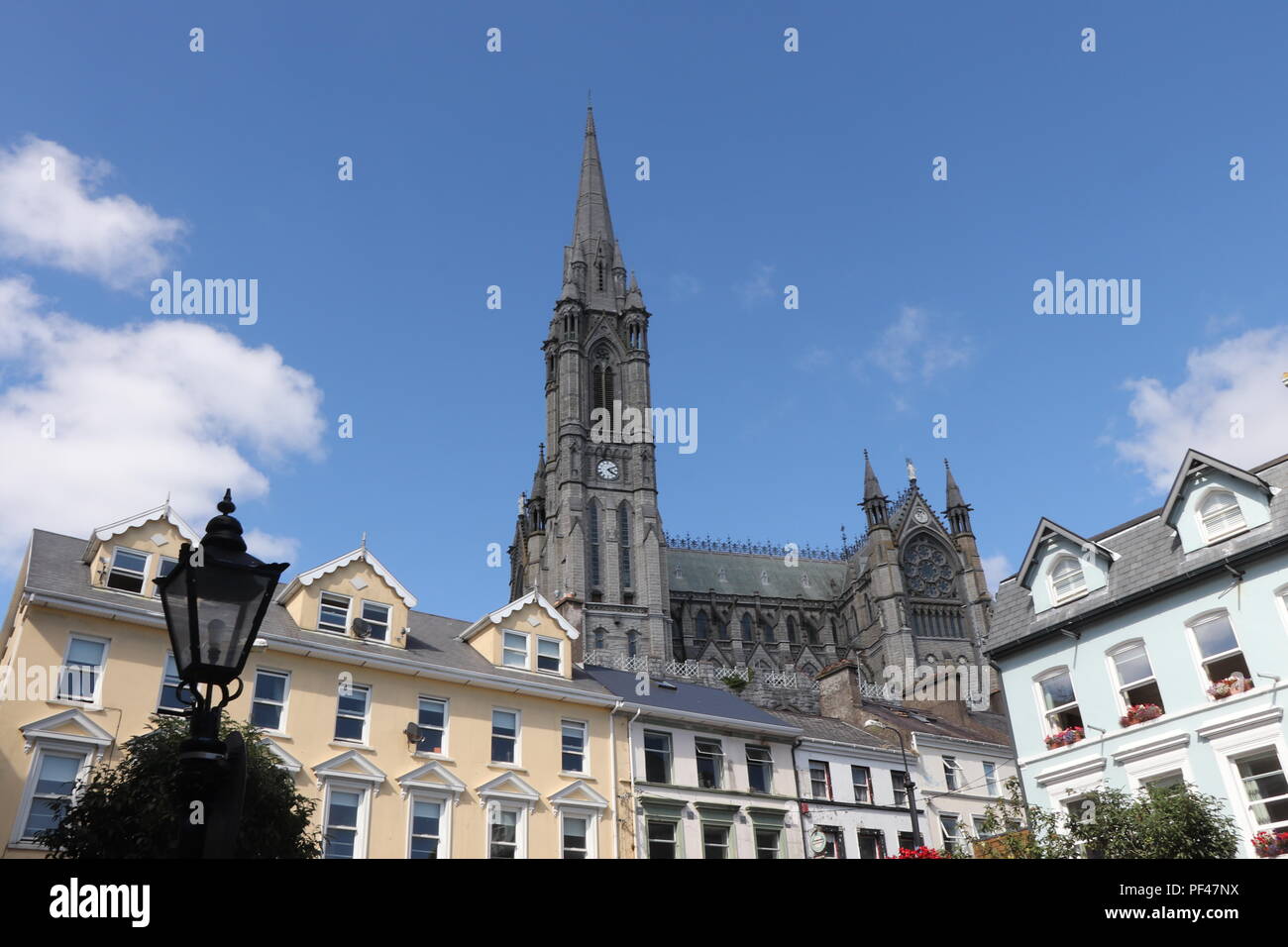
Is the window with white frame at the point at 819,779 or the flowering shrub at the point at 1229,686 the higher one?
the window with white frame at the point at 819,779

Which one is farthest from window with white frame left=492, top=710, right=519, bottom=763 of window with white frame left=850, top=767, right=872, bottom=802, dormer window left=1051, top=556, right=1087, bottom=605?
dormer window left=1051, top=556, right=1087, bottom=605

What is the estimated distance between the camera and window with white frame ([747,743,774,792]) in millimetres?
34031

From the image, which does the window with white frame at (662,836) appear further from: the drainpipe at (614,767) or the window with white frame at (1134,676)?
the window with white frame at (1134,676)

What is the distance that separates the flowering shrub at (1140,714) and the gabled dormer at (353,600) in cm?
1954

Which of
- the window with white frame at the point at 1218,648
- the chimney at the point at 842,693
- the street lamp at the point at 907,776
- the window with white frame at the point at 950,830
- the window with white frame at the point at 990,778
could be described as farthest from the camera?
the chimney at the point at 842,693

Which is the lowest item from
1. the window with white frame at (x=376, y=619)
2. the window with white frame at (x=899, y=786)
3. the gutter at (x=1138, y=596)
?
the window with white frame at (x=899, y=786)

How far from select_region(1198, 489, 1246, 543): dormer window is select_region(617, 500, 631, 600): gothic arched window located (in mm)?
67102

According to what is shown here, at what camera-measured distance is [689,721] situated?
33.4 m

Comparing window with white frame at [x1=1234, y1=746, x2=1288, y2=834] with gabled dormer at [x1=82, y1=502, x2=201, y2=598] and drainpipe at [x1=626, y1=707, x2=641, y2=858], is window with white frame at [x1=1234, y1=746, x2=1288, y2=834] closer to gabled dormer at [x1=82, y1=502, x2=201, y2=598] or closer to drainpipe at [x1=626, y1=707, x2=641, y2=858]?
drainpipe at [x1=626, y1=707, x2=641, y2=858]

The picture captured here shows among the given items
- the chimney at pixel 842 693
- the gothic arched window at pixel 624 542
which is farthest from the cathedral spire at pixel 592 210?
the chimney at pixel 842 693

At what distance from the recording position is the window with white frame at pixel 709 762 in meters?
33.2

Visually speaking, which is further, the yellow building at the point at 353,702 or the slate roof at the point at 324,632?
the slate roof at the point at 324,632

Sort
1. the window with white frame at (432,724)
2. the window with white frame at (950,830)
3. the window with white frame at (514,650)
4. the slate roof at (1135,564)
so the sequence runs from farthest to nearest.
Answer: the window with white frame at (950,830), the window with white frame at (514,650), the window with white frame at (432,724), the slate roof at (1135,564)
